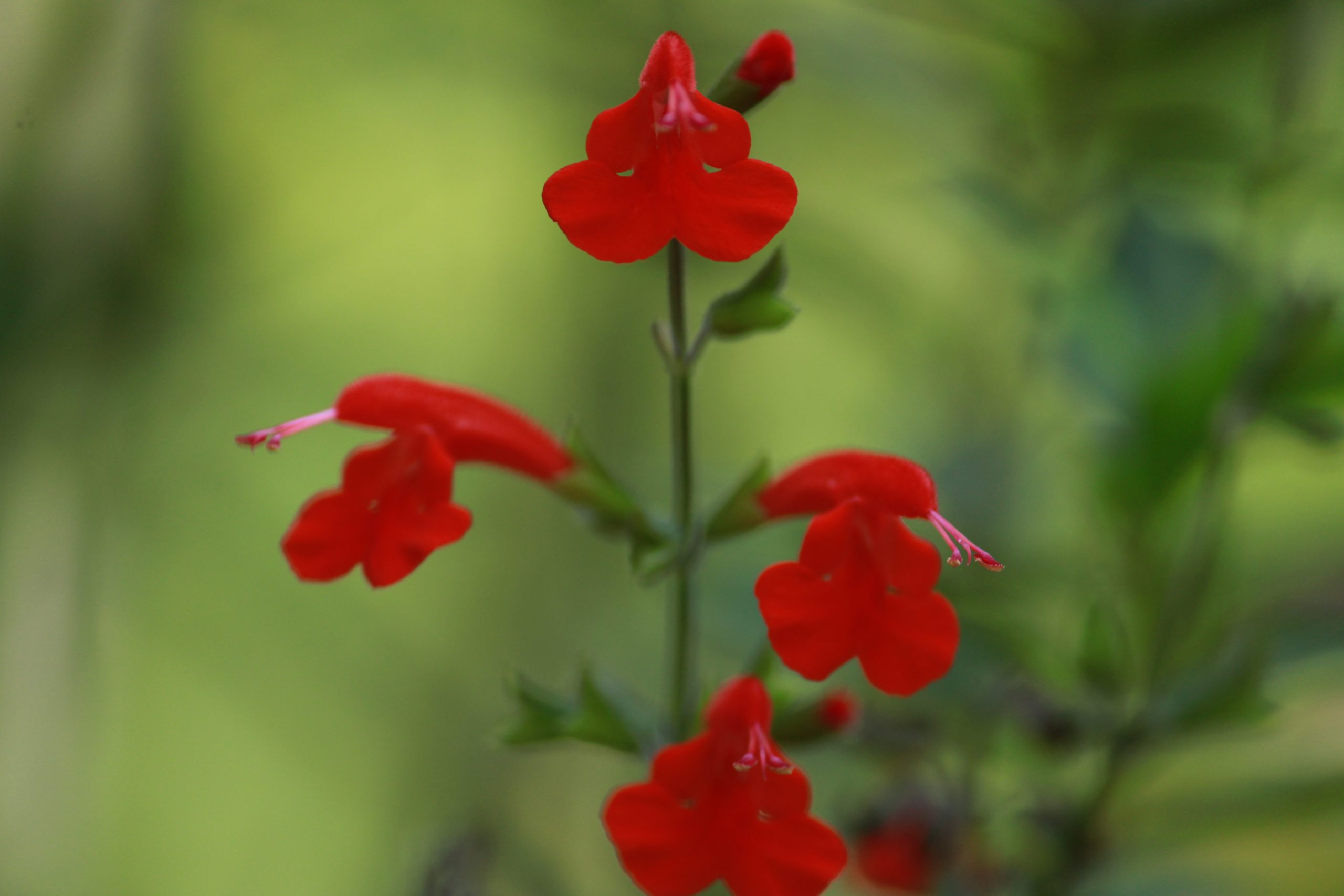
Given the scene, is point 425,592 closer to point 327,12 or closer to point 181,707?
point 181,707

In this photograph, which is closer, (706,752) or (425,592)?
(706,752)

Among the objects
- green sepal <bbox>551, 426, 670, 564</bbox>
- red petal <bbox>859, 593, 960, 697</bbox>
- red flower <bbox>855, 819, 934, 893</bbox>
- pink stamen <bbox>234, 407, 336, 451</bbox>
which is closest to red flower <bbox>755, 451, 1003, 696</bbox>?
red petal <bbox>859, 593, 960, 697</bbox>

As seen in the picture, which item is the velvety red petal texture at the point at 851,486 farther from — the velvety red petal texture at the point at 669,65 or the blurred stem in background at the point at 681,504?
the velvety red petal texture at the point at 669,65

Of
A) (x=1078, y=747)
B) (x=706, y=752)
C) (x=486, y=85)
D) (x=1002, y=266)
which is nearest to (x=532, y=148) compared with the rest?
(x=486, y=85)

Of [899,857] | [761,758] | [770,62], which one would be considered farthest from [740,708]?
[899,857]

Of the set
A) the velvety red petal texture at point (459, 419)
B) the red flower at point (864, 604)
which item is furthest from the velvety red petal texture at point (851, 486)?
the velvety red petal texture at point (459, 419)

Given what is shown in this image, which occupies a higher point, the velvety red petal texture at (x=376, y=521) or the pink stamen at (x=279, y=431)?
the pink stamen at (x=279, y=431)
